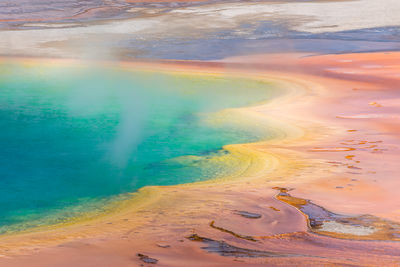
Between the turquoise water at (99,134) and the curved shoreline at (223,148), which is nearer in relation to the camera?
the curved shoreline at (223,148)

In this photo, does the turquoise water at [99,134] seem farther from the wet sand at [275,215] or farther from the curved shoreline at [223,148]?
the wet sand at [275,215]

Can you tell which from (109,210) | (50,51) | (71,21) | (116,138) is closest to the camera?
(109,210)

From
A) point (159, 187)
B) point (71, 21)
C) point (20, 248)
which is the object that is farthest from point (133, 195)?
point (71, 21)

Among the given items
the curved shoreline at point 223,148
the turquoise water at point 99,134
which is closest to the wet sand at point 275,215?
the curved shoreline at point 223,148

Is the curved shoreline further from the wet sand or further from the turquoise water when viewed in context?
the turquoise water

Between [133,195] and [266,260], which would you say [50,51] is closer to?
[133,195]

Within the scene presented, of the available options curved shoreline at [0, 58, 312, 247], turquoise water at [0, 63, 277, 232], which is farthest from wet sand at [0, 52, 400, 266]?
turquoise water at [0, 63, 277, 232]
